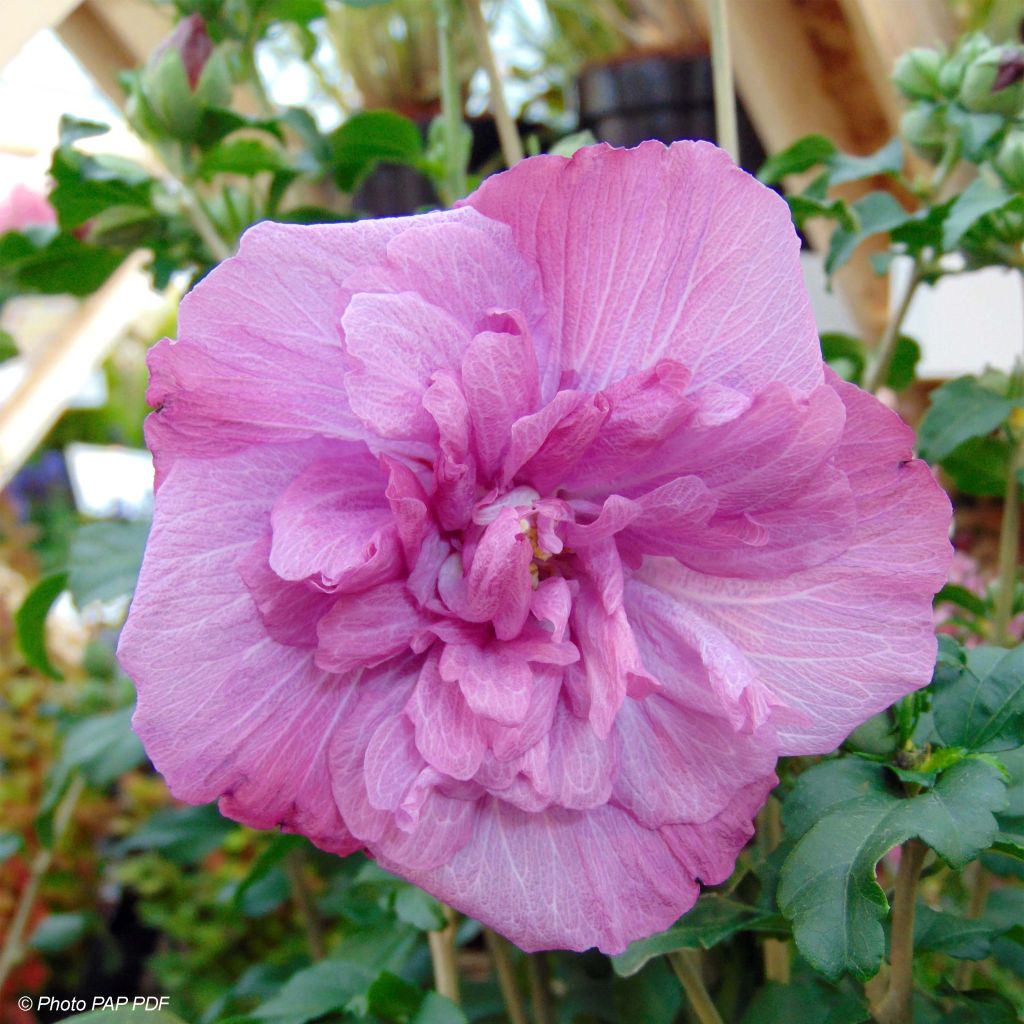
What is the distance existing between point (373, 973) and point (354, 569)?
29cm

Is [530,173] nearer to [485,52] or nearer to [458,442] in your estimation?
[458,442]

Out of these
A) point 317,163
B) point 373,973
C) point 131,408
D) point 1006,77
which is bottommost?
point 131,408

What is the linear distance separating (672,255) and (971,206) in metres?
0.24

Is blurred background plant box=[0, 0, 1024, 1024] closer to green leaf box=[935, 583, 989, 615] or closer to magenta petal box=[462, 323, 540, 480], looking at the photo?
green leaf box=[935, 583, 989, 615]

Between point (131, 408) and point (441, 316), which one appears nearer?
point (441, 316)

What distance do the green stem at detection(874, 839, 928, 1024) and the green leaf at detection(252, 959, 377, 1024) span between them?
0.22 metres

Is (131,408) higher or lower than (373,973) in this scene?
lower

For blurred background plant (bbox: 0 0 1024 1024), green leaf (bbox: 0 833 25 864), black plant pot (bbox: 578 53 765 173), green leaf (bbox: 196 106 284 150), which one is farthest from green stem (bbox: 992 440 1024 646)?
black plant pot (bbox: 578 53 765 173)

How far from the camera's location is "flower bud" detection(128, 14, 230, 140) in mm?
510

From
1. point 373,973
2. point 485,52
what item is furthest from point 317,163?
point 373,973

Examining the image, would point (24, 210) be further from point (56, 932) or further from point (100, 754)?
point (56, 932)

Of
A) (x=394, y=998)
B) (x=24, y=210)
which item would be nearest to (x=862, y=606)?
(x=394, y=998)

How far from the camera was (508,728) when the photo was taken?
30cm

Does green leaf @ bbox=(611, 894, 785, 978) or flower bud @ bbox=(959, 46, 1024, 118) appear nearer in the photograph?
green leaf @ bbox=(611, 894, 785, 978)
